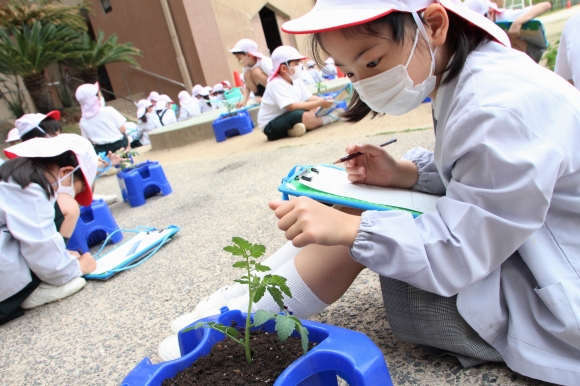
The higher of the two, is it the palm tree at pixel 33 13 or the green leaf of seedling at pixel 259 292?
the palm tree at pixel 33 13

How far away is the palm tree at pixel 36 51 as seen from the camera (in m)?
10.9

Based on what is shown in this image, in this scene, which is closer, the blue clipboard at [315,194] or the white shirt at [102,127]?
the blue clipboard at [315,194]

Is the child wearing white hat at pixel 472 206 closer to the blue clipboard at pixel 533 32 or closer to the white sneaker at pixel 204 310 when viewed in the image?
the white sneaker at pixel 204 310

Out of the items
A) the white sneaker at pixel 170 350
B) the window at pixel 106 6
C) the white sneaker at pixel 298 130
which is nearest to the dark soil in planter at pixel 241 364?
the white sneaker at pixel 170 350

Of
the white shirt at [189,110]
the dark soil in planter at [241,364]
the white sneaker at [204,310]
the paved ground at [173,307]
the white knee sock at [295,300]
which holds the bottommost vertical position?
the white shirt at [189,110]

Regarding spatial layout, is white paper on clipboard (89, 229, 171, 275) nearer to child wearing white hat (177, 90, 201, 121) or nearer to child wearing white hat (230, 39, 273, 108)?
child wearing white hat (230, 39, 273, 108)

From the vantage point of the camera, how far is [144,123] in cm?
955

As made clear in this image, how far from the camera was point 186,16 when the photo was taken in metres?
12.2

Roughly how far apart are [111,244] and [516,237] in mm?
2455

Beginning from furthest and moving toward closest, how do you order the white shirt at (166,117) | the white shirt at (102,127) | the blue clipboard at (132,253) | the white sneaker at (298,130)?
the white shirt at (166,117) → the white shirt at (102,127) → the white sneaker at (298,130) → the blue clipboard at (132,253)

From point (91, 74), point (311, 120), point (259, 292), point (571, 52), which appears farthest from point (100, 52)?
point (259, 292)

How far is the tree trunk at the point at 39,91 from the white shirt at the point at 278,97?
29.8 ft

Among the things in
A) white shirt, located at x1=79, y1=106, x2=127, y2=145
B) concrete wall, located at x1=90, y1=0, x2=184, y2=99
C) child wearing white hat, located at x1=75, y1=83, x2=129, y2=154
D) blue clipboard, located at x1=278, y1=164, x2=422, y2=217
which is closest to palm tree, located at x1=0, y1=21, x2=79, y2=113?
concrete wall, located at x1=90, y1=0, x2=184, y2=99

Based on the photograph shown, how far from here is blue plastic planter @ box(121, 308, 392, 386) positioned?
0.77 m
